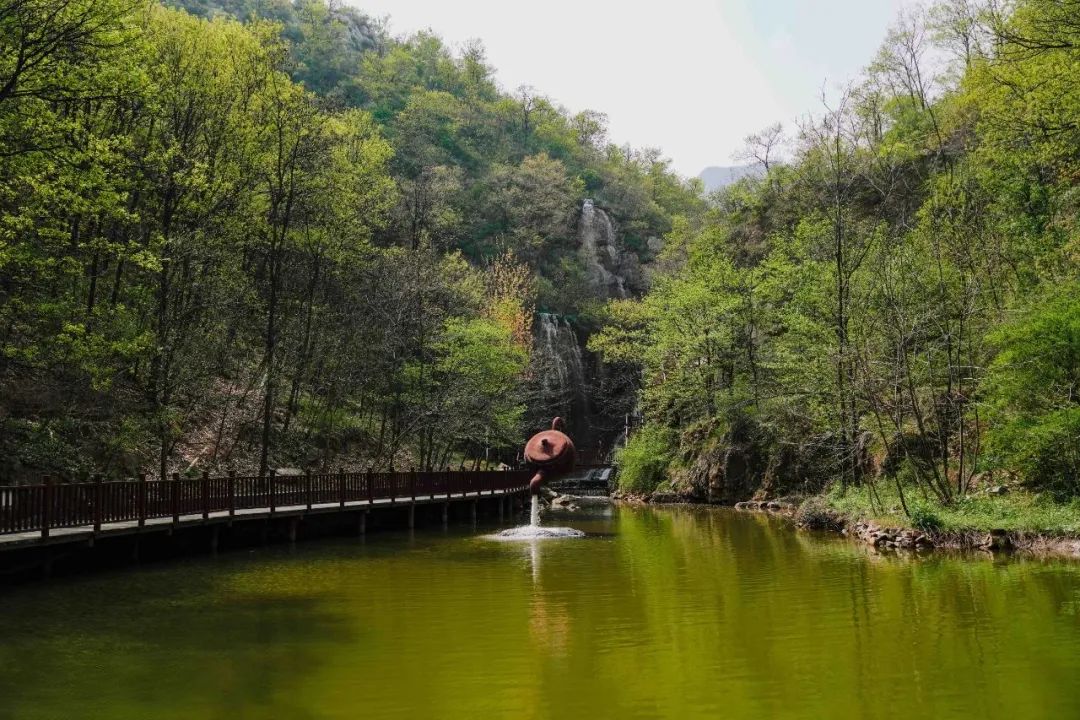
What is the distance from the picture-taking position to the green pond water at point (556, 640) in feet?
23.9

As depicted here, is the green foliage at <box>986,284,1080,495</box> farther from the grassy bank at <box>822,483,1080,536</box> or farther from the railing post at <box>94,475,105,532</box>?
the railing post at <box>94,475,105,532</box>

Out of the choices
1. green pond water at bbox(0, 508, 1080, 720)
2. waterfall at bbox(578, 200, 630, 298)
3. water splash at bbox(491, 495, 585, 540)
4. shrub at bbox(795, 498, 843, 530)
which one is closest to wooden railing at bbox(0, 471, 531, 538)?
green pond water at bbox(0, 508, 1080, 720)

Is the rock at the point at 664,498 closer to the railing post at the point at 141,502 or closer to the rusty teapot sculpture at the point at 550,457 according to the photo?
the rusty teapot sculpture at the point at 550,457

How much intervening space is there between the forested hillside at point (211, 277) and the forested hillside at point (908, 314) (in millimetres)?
9523

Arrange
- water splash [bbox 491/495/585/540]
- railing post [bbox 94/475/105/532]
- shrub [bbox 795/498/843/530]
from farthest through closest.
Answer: shrub [bbox 795/498/843/530] < water splash [bbox 491/495/585/540] < railing post [bbox 94/475/105/532]

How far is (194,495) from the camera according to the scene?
19.1m

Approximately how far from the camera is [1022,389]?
17906 millimetres

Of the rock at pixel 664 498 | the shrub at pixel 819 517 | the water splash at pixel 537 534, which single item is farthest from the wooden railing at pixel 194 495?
the shrub at pixel 819 517

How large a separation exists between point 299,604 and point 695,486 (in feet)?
92.9

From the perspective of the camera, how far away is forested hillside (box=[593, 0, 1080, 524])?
18078 millimetres

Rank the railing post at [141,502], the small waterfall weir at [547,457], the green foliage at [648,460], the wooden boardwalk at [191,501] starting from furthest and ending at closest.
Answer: the green foliage at [648,460] < the small waterfall weir at [547,457] < the railing post at [141,502] < the wooden boardwalk at [191,501]

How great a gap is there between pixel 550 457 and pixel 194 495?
453 inches

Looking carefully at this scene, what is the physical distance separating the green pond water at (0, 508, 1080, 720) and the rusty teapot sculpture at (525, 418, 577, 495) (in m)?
9.52

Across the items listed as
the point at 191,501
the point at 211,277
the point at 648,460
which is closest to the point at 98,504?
the point at 191,501
